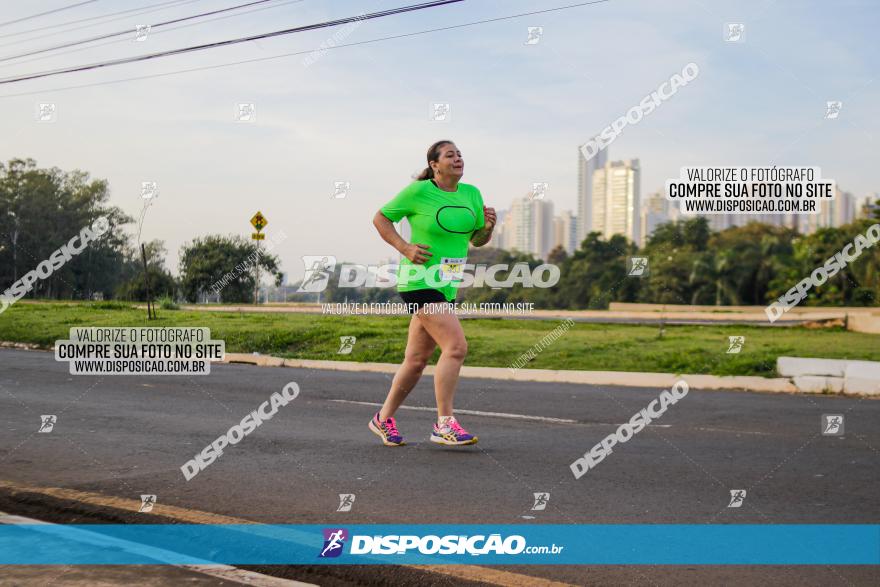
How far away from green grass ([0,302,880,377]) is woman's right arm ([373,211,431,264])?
8678 mm

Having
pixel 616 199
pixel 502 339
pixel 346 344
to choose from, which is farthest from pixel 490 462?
pixel 616 199

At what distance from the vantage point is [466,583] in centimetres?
374

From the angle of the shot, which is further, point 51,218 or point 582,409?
point 51,218

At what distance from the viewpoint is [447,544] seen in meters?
4.37

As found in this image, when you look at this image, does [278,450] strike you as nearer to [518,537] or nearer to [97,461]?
[97,461]

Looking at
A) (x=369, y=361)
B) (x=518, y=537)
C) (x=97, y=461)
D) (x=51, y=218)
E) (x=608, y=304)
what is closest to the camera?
(x=518, y=537)

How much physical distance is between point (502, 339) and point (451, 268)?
1433cm

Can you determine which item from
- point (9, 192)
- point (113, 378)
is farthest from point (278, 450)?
point (9, 192)

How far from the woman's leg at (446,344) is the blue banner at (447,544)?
2.39 m

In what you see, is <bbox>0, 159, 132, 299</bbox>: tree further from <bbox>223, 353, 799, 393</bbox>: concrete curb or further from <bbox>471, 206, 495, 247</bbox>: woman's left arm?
<bbox>471, 206, 495, 247</bbox>: woman's left arm

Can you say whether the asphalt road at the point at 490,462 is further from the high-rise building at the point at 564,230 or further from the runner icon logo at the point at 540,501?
the high-rise building at the point at 564,230

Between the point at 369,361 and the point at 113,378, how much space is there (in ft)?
18.6

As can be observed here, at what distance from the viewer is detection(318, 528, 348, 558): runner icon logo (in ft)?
13.8

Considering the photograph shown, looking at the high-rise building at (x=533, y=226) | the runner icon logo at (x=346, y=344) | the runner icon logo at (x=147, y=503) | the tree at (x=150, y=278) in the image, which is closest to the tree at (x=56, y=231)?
the tree at (x=150, y=278)
